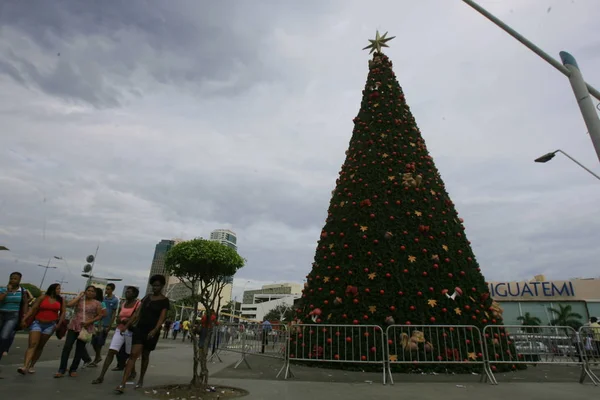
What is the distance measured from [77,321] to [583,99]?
28.7ft

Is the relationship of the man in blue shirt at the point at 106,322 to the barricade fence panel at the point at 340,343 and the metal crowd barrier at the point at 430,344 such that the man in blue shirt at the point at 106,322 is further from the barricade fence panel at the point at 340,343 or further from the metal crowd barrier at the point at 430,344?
the barricade fence panel at the point at 340,343

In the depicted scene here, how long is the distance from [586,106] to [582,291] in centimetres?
2815

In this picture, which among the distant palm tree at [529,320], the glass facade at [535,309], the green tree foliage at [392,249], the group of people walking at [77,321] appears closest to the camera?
the group of people walking at [77,321]

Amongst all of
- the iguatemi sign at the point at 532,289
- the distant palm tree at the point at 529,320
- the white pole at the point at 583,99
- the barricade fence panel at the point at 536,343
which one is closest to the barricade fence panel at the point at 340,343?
the barricade fence panel at the point at 536,343

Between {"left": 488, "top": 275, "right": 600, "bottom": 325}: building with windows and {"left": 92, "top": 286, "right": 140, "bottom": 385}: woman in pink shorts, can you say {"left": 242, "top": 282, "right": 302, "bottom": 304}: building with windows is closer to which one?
{"left": 488, "top": 275, "right": 600, "bottom": 325}: building with windows

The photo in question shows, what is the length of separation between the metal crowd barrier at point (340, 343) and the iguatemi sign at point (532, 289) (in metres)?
24.7

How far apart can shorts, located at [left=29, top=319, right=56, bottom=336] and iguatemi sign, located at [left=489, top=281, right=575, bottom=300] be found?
1142 inches

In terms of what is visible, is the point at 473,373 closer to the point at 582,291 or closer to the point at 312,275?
the point at 312,275

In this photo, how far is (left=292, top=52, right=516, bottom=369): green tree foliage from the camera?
7.13 meters

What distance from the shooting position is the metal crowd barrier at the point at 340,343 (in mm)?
6686

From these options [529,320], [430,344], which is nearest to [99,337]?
[430,344]

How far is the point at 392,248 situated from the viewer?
7711 millimetres

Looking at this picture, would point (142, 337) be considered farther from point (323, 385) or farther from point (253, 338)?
point (253, 338)

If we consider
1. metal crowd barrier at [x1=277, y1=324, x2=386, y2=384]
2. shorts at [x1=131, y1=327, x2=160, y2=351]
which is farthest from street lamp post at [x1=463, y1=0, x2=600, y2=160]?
shorts at [x1=131, y1=327, x2=160, y2=351]
